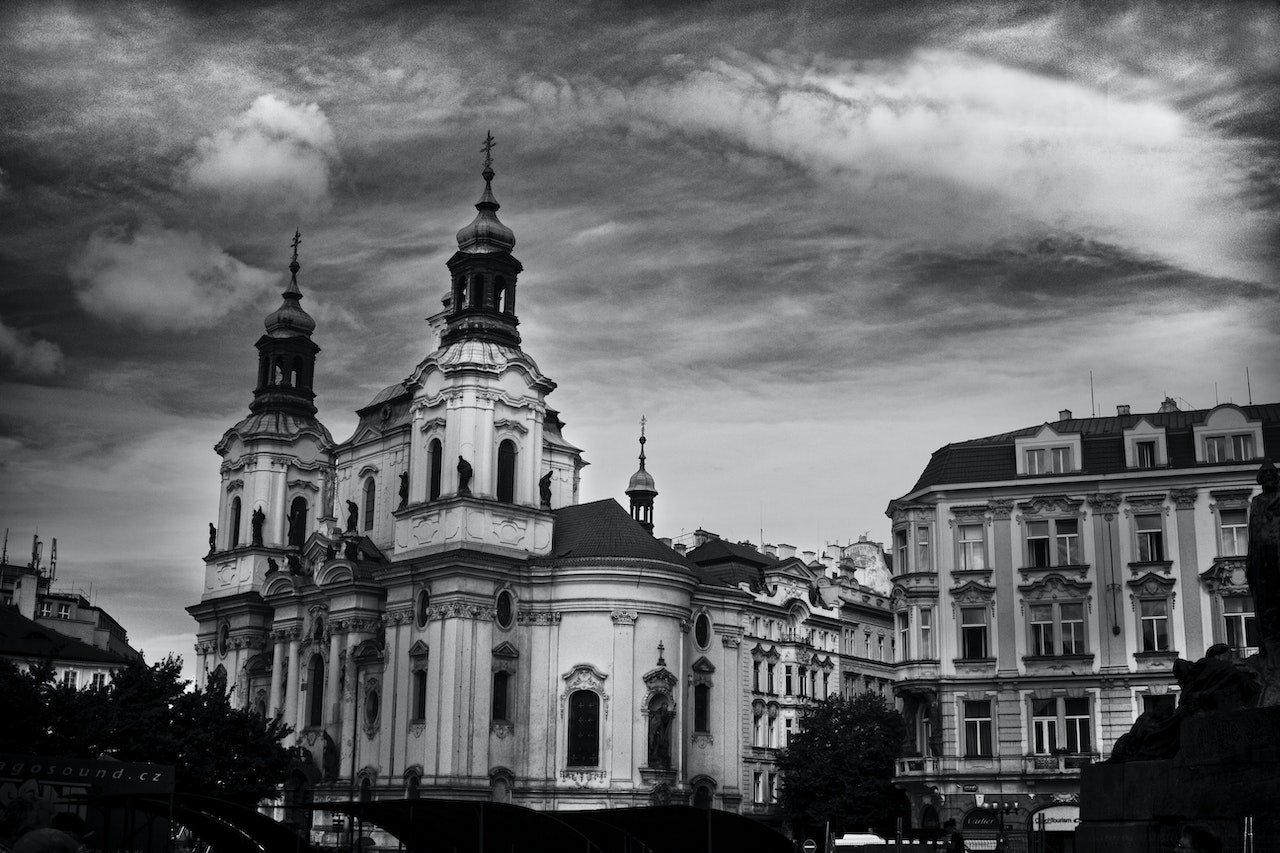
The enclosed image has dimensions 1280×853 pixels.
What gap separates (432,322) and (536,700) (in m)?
24.0

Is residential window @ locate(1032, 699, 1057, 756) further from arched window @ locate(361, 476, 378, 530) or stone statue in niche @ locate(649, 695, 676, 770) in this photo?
arched window @ locate(361, 476, 378, 530)

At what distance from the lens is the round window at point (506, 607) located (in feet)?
196

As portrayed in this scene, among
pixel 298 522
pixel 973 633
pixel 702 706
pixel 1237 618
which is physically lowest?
pixel 702 706

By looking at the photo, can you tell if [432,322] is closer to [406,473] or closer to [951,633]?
[406,473]

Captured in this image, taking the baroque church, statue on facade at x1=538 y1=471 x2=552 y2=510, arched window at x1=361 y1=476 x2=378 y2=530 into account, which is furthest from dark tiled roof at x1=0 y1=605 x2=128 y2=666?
statue on facade at x1=538 y1=471 x2=552 y2=510

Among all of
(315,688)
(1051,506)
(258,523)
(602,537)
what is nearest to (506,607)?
(602,537)

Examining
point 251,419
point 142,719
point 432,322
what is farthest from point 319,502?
point 142,719

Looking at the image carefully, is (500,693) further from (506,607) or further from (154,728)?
(154,728)

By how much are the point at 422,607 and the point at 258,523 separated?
15785 millimetres

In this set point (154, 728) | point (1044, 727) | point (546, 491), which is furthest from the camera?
point (546, 491)

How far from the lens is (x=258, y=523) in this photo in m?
72.1

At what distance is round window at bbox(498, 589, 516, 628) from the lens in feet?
196

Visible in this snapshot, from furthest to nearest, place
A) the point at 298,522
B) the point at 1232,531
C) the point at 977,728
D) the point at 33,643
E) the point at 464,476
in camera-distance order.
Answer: the point at 298,522, the point at 33,643, the point at 464,476, the point at 977,728, the point at 1232,531

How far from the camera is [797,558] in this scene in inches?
3076
